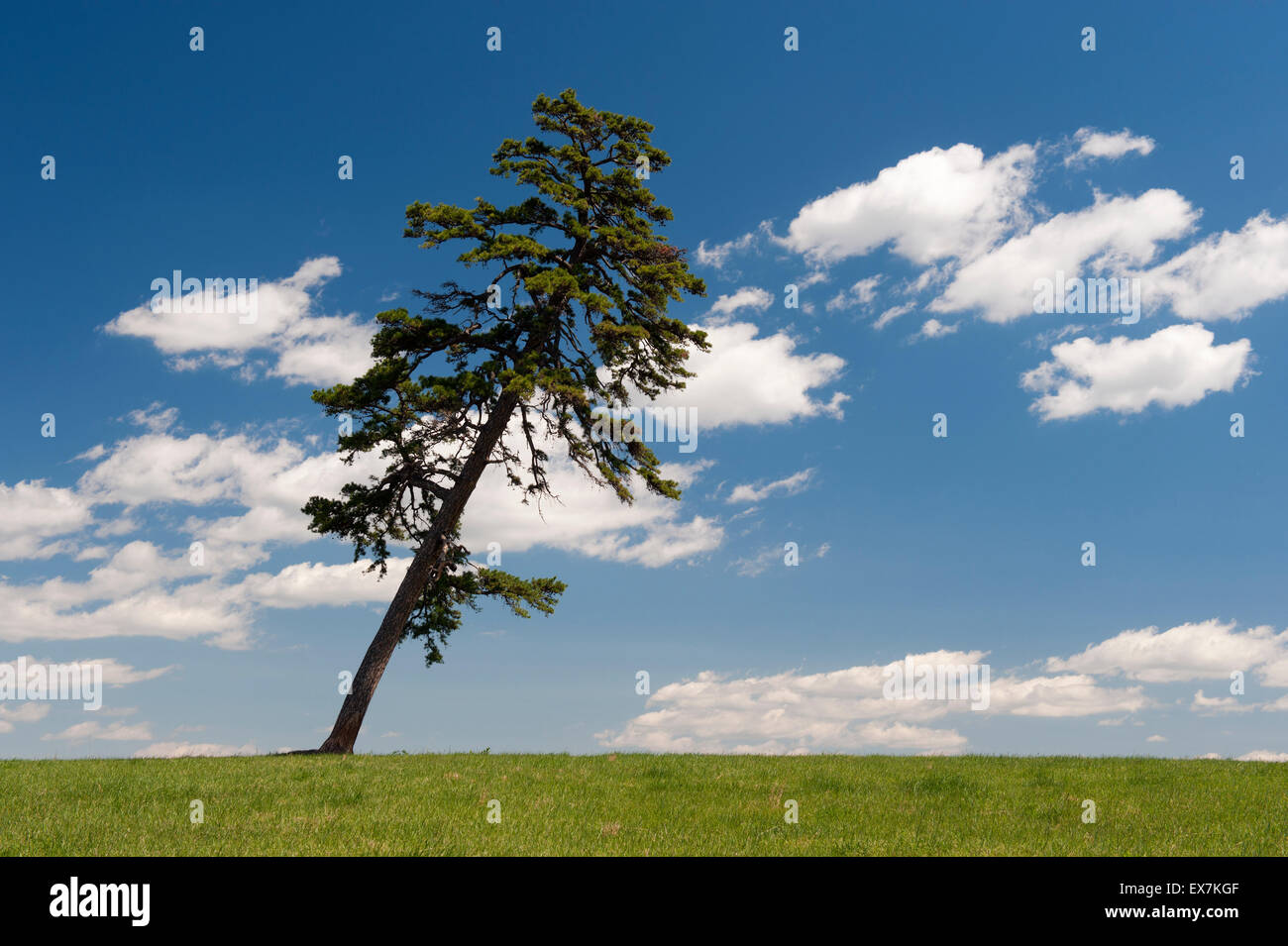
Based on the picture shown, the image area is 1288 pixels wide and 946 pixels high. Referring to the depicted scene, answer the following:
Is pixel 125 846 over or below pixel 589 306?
below

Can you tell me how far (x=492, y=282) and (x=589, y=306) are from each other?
9.90ft

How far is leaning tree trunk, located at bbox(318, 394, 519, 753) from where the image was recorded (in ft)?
75.4

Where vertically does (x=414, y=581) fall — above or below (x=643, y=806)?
above

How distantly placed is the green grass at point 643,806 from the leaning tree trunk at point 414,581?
4403mm

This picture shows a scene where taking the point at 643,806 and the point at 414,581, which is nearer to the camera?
the point at 643,806

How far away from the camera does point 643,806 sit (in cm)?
1346

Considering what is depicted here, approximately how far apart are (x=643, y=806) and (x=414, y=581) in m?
12.3

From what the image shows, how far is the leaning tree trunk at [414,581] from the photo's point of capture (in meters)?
23.0

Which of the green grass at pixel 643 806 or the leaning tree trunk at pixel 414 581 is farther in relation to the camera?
the leaning tree trunk at pixel 414 581

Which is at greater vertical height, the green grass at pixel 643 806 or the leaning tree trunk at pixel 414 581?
the leaning tree trunk at pixel 414 581

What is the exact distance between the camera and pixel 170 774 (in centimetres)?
1627

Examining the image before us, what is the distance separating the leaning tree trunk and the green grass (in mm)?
4403
